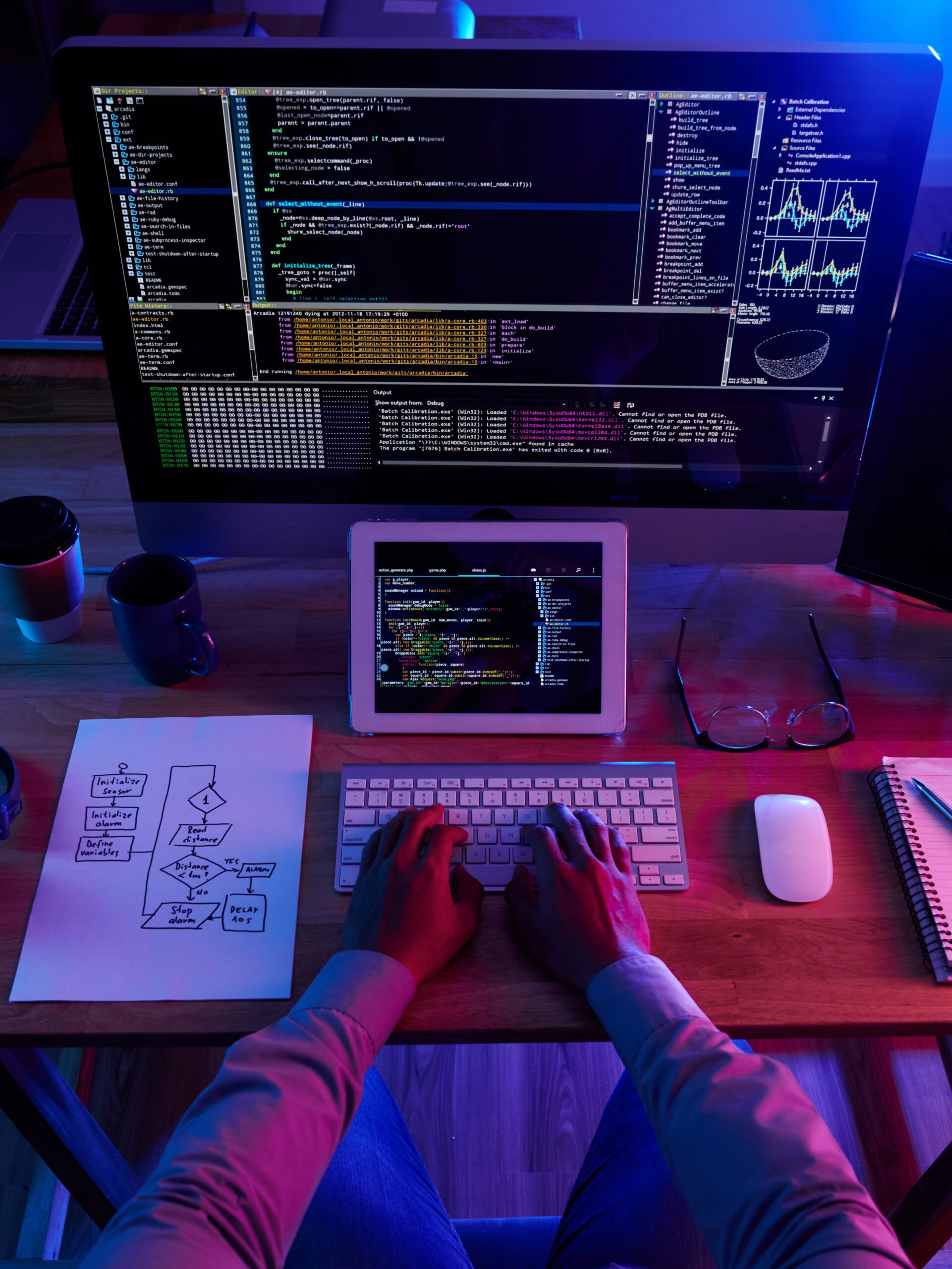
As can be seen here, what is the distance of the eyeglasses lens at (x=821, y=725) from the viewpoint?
3.25ft

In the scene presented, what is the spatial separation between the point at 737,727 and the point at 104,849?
0.64m

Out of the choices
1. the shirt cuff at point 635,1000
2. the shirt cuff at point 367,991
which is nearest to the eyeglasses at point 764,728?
the shirt cuff at point 635,1000

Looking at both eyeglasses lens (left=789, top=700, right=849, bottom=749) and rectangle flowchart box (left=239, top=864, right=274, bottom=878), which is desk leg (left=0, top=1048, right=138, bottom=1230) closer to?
rectangle flowchart box (left=239, top=864, right=274, bottom=878)

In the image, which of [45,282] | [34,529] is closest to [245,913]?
[34,529]

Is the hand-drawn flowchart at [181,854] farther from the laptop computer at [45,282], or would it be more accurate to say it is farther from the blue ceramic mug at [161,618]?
the laptop computer at [45,282]

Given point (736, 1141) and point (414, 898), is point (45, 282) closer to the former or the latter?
point (414, 898)

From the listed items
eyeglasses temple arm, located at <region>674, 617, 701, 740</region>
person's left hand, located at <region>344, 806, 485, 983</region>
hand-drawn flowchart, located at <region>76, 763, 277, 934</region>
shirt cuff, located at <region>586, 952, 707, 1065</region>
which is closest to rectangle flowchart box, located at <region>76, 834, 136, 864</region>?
hand-drawn flowchart, located at <region>76, 763, 277, 934</region>

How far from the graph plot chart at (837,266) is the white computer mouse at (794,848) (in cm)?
49

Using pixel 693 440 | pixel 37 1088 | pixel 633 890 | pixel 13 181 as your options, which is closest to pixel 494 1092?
pixel 37 1088

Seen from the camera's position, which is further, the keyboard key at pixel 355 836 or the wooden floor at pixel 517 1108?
the wooden floor at pixel 517 1108

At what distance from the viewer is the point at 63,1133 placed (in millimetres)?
1101

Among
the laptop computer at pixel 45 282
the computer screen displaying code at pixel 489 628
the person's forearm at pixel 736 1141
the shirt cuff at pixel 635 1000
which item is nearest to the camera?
the person's forearm at pixel 736 1141

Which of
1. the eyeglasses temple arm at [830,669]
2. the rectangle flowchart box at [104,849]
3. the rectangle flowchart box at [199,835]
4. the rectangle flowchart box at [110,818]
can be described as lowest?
the rectangle flowchart box at [104,849]

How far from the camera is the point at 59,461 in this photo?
1.26 meters
